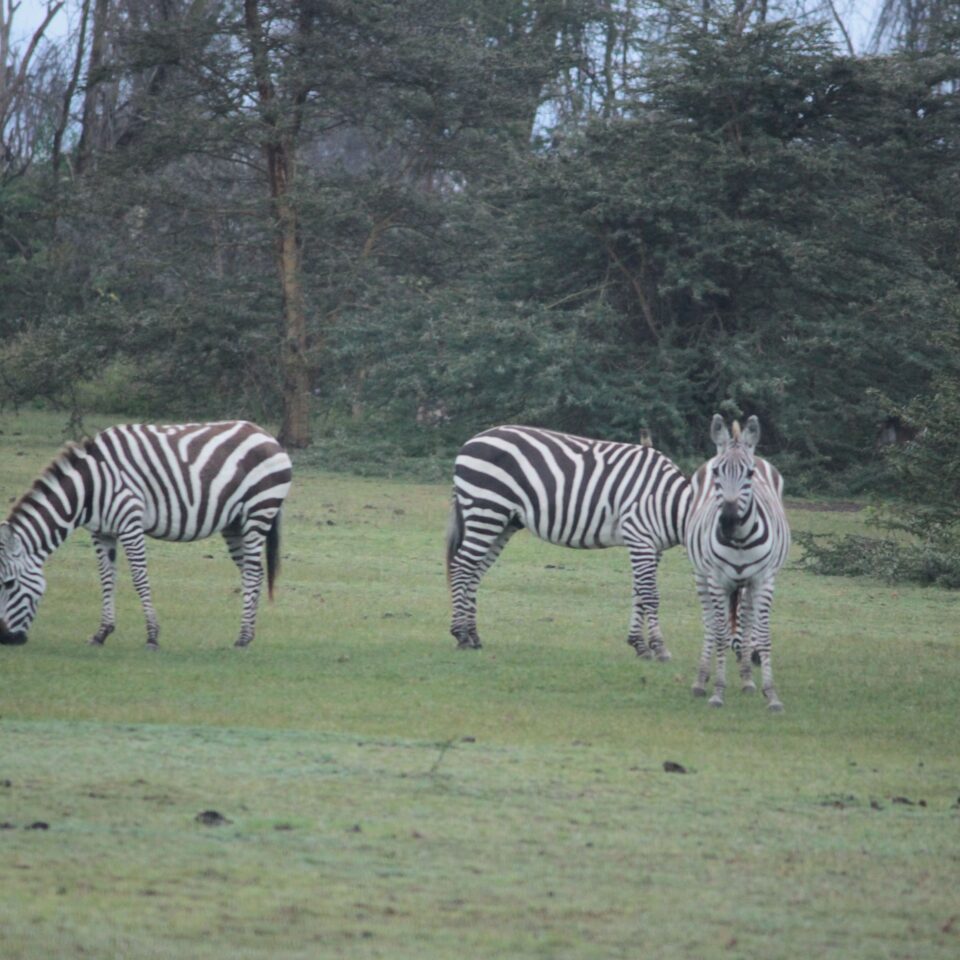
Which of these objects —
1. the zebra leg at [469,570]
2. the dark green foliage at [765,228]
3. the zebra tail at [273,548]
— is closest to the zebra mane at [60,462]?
the zebra tail at [273,548]

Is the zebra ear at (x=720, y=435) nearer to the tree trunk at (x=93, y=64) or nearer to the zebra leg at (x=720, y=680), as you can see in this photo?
the zebra leg at (x=720, y=680)

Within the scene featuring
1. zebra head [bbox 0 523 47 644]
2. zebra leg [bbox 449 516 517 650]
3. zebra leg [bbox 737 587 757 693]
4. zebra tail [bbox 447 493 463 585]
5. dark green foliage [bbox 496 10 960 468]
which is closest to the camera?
zebra leg [bbox 737 587 757 693]

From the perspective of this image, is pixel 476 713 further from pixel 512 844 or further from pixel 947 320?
pixel 947 320

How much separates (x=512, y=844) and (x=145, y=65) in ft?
79.8

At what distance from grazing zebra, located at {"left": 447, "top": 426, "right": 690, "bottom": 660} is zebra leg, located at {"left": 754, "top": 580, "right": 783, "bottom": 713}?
1707 millimetres

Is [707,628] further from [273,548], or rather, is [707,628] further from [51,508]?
[51,508]

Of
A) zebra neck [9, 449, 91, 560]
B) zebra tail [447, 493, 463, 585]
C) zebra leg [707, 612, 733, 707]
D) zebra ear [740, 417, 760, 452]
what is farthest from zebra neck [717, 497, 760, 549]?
zebra neck [9, 449, 91, 560]

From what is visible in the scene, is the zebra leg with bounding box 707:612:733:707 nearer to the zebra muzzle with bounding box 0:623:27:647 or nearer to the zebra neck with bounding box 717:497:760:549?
the zebra neck with bounding box 717:497:760:549

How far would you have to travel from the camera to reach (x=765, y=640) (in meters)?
10.4

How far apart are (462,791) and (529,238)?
2309 centimetres

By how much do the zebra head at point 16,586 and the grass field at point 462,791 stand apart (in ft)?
1.02

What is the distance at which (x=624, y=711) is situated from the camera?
10.0 meters

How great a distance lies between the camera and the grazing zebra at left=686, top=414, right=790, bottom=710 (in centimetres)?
999

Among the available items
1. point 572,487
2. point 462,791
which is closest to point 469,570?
point 572,487
